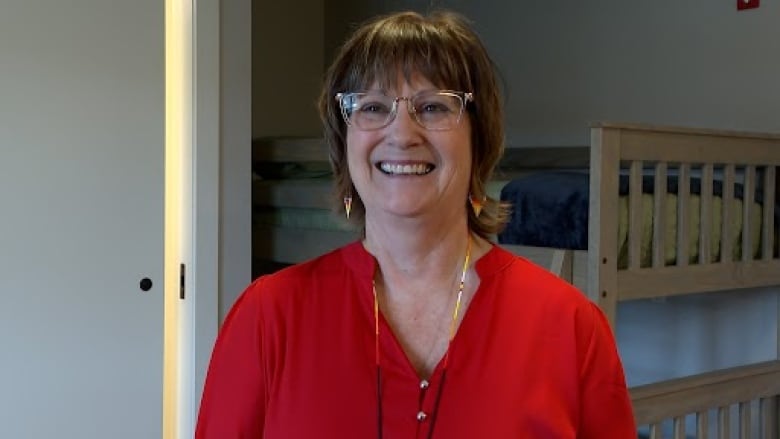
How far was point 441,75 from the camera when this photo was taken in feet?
3.46

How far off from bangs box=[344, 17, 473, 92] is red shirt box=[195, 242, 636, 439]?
0.24 m

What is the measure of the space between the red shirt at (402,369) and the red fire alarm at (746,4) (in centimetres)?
186

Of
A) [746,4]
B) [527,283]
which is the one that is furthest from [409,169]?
[746,4]

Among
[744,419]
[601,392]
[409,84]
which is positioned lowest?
[744,419]

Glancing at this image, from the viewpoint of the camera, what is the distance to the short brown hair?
1.06m

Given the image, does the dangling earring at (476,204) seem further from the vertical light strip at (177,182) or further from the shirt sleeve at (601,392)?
the vertical light strip at (177,182)

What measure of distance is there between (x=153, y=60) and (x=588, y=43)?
1506 millimetres

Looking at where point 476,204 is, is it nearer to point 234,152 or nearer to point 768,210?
point 768,210

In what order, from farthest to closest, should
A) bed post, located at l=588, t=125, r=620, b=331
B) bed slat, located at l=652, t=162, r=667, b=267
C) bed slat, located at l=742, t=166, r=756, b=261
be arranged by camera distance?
1. bed slat, located at l=742, t=166, r=756, b=261
2. bed slat, located at l=652, t=162, r=667, b=267
3. bed post, located at l=588, t=125, r=620, b=331

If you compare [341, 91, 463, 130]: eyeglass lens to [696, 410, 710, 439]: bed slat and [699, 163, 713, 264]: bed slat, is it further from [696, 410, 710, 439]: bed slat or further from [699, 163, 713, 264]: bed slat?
[696, 410, 710, 439]: bed slat

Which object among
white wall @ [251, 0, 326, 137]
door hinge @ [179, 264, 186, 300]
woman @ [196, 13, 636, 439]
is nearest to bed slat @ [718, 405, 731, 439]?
woman @ [196, 13, 636, 439]

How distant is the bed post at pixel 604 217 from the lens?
188cm

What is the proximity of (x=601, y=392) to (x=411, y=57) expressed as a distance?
47cm

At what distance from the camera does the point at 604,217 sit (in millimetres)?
1907
